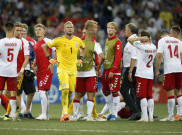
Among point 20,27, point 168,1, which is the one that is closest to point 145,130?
point 20,27

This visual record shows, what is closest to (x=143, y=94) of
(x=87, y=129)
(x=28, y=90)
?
(x=87, y=129)

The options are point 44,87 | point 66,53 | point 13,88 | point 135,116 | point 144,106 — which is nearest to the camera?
point 13,88

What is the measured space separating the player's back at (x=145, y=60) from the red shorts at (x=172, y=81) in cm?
65

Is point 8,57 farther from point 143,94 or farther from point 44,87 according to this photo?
point 143,94

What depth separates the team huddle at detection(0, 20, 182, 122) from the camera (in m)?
11.4

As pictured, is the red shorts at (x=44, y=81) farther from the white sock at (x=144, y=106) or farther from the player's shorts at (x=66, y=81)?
the white sock at (x=144, y=106)

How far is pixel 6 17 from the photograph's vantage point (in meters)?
23.0

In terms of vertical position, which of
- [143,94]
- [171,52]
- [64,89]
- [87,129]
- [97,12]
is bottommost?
[87,129]

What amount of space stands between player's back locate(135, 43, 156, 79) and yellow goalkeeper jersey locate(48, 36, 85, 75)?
62.8 inches

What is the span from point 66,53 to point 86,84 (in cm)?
102

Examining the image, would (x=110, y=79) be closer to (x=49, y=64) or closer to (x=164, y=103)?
(x=49, y=64)

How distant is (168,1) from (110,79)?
14094mm

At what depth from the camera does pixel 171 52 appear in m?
12.3

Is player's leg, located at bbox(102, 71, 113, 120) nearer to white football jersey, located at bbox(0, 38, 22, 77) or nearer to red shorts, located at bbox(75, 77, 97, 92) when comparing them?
red shorts, located at bbox(75, 77, 97, 92)
